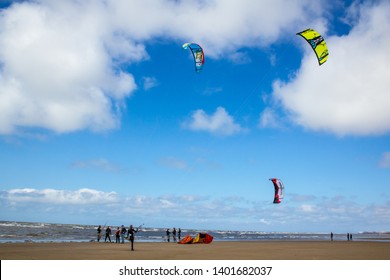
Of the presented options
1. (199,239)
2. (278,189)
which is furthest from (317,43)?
(199,239)

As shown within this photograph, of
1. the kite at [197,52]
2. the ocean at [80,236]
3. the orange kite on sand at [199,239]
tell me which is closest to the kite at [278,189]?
the orange kite on sand at [199,239]

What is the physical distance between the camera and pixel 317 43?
23000mm

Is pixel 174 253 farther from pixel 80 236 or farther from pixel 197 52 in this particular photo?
pixel 80 236

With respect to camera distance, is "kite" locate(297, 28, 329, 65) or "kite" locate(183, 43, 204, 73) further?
"kite" locate(183, 43, 204, 73)

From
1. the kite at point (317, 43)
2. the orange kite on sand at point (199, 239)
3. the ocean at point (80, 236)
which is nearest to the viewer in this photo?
the kite at point (317, 43)

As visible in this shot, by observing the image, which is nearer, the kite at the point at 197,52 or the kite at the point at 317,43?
the kite at the point at 317,43

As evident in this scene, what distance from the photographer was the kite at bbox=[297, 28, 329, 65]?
22.4m

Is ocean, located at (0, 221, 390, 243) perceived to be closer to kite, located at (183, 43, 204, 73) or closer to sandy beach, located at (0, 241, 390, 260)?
sandy beach, located at (0, 241, 390, 260)

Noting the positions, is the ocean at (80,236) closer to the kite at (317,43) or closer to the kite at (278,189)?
the kite at (278,189)

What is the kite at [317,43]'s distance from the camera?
22.4m

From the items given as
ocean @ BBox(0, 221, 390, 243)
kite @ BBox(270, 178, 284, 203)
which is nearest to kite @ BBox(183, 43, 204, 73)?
kite @ BBox(270, 178, 284, 203)
